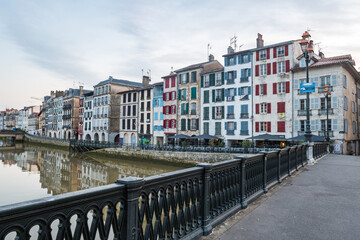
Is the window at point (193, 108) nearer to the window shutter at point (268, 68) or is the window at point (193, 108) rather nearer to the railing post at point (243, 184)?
the window shutter at point (268, 68)

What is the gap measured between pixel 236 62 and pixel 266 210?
3482cm

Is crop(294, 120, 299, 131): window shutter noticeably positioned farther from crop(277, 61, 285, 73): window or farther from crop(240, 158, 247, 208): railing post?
crop(240, 158, 247, 208): railing post

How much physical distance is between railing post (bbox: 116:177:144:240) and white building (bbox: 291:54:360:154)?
101 feet

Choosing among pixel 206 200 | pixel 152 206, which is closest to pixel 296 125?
pixel 206 200

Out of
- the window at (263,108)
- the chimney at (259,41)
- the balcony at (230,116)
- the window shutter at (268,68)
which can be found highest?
the chimney at (259,41)

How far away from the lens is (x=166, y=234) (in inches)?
143

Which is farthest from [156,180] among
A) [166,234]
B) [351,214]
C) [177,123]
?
[177,123]

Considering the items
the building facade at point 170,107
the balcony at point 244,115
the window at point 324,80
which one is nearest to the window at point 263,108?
the balcony at point 244,115

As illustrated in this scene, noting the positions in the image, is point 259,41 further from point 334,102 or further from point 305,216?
point 305,216

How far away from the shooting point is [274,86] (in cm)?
3394

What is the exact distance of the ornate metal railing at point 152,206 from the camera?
203 centimetres

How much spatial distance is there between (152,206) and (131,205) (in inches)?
20.9

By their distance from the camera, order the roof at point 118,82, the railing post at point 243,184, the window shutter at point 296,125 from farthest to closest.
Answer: the roof at point 118,82 → the window shutter at point 296,125 → the railing post at point 243,184

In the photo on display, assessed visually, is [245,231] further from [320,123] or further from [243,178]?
[320,123]
